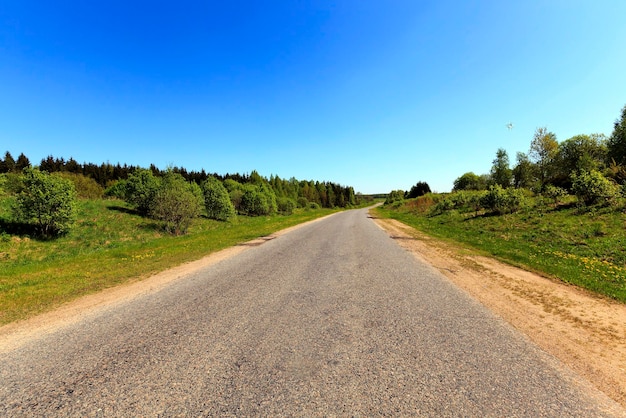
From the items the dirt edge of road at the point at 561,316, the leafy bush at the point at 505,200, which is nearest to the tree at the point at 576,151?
the leafy bush at the point at 505,200

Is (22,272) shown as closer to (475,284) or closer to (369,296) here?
(369,296)

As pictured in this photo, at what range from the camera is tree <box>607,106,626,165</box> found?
38.2 metres

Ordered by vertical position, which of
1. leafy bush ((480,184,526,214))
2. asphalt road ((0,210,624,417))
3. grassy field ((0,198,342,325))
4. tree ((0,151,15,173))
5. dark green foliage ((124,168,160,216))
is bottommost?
asphalt road ((0,210,624,417))

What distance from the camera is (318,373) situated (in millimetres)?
3641

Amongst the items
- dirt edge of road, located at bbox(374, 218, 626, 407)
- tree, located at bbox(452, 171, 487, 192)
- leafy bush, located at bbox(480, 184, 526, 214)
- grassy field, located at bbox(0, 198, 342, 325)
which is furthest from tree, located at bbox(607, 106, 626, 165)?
grassy field, located at bbox(0, 198, 342, 325)

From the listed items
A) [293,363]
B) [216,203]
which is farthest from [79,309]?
[216,203]

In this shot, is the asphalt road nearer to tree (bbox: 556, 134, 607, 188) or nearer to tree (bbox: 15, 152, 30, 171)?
tree (bbox: 556, 134, 607, 188)

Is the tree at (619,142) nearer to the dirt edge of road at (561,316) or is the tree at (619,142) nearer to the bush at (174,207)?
the dirt edge of road at (561,316)

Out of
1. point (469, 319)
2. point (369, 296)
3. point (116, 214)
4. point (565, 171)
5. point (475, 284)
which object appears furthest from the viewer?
point (565, 171)

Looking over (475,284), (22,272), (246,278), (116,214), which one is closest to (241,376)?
(246,278)

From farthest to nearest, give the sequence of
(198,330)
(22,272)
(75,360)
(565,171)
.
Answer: (565,171) → (22,272) → (198,330) → (75,360)

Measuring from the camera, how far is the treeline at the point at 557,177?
61.1ft

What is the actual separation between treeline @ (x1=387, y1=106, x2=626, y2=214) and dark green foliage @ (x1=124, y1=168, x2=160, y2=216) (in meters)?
40.8

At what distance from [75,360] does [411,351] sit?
5.15 meters
